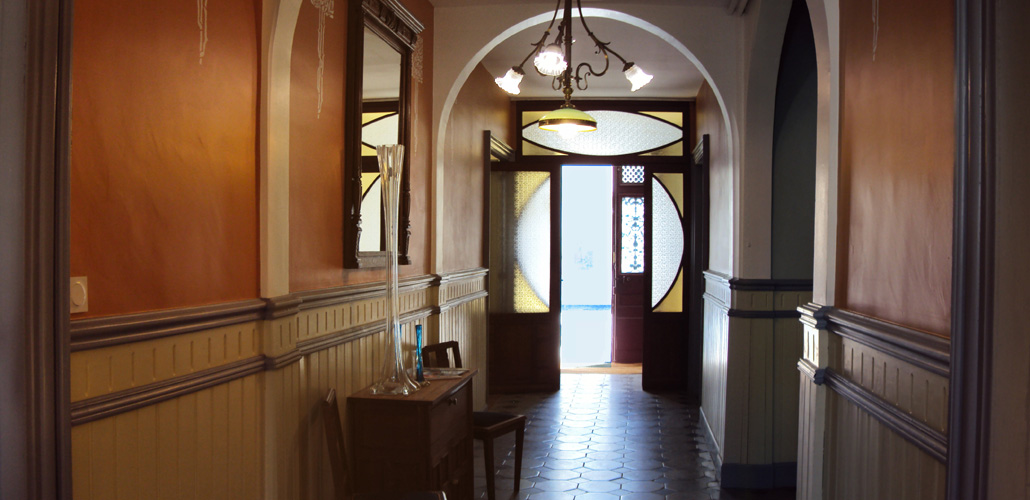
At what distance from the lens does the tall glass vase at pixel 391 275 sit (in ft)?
10.8

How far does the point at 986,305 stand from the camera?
149cm

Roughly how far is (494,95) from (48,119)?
19.4 ft

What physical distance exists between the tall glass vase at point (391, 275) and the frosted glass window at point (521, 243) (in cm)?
454

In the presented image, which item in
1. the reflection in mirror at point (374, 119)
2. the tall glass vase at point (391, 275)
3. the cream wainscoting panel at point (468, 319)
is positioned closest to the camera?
the tall glass vase at point (391, 275)

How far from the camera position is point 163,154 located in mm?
2098

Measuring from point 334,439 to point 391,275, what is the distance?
0.75 metres

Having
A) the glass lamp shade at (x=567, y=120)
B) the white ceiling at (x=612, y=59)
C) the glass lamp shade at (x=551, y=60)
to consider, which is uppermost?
the white ceiling at (x=612, y=59)

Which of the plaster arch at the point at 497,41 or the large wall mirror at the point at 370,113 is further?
the plaster arch at the point at 497,41

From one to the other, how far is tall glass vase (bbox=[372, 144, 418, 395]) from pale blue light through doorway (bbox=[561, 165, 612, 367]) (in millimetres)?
6982

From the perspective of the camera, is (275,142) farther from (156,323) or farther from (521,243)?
(521,243)

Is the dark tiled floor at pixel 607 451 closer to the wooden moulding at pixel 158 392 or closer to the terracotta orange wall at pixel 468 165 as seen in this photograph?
the terracotta orange wall at pixel 468 165

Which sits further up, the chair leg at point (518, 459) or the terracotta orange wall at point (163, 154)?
the terracotta orange wall at point (163, 154)

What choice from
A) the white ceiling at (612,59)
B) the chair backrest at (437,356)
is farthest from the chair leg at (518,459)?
the white ceiling at (612,59)

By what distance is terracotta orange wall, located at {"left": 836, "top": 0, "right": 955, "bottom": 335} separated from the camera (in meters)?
1.82
